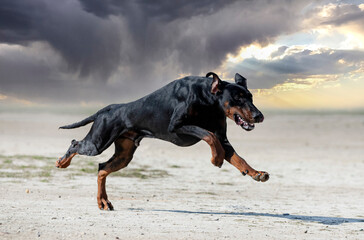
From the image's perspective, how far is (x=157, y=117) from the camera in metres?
8.58

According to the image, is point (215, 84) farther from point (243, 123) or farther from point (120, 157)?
point (120, 157)

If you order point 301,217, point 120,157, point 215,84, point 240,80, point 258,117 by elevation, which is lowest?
point 301,217

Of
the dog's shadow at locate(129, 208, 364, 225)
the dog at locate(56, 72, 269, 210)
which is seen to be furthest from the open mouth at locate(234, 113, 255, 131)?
the dog's shadow at locate(129, 208, 364, 225)

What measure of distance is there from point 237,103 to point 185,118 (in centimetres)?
88

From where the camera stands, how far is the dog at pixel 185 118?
7832 millimetres

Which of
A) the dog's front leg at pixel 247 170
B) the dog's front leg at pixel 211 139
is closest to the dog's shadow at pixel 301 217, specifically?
the dog's front leg at pixel 247 170

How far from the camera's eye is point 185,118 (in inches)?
318

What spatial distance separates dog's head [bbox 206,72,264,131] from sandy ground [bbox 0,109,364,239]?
183 centimetres

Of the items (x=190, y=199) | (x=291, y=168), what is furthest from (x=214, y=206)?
(x=291, y=168)

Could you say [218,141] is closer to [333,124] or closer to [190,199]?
[190,199]

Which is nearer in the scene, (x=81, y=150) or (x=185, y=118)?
(x=185, y=118)

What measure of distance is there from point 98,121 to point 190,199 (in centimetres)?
395

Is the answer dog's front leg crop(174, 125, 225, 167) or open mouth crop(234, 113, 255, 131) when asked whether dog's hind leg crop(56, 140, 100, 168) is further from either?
open mouth crop(234, 113, 255, 131)

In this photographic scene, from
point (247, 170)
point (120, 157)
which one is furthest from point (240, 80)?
point (120, 157)
